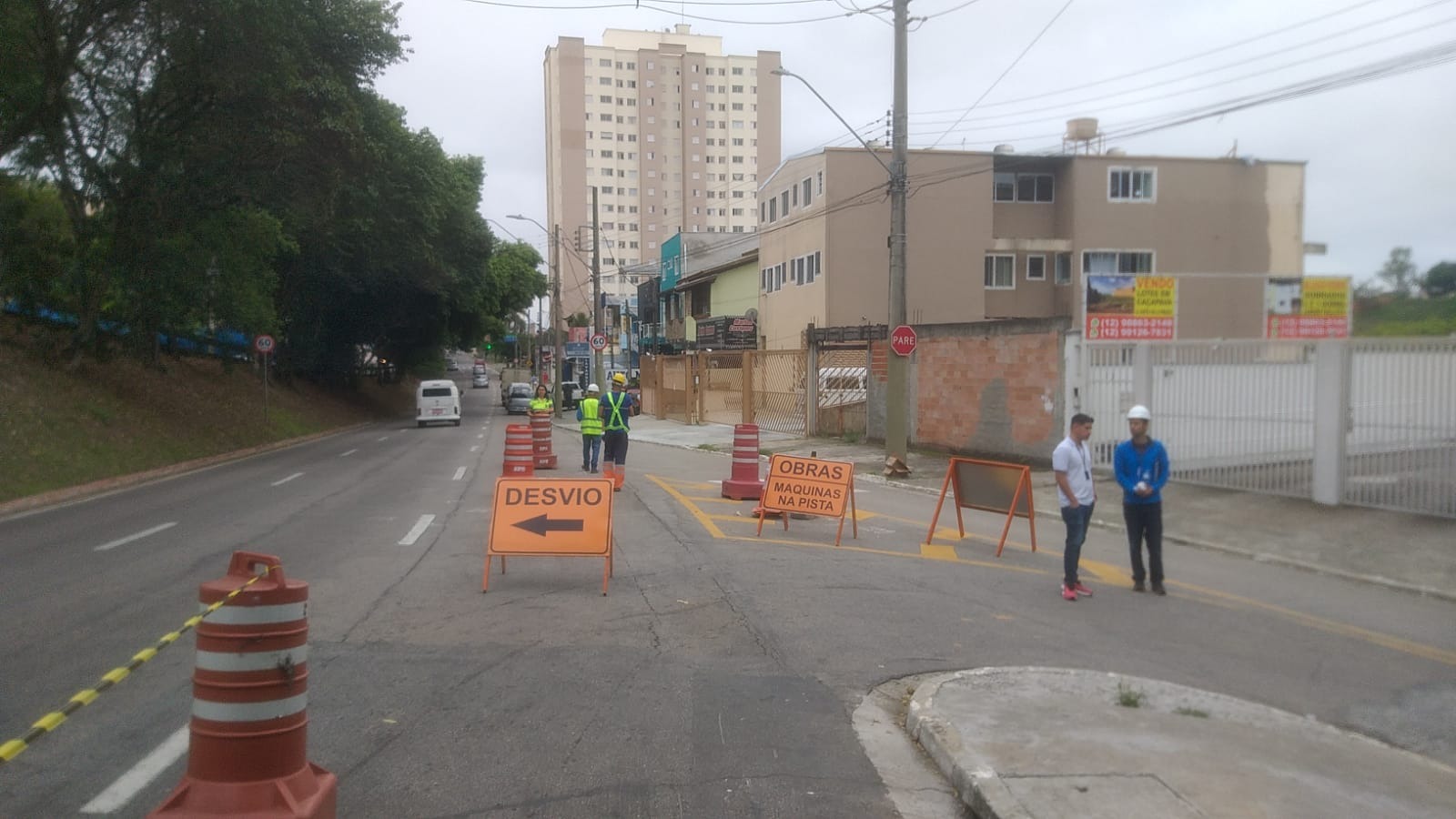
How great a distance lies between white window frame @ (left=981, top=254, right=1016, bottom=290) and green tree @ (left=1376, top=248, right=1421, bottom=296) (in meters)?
29.0

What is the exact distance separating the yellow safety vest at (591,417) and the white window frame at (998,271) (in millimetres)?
24046

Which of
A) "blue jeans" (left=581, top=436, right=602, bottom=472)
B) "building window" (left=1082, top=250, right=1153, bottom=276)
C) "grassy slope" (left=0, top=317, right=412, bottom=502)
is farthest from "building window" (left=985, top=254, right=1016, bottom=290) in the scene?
"grassy slope" (left=0, top=317, right=412, bottom=502)

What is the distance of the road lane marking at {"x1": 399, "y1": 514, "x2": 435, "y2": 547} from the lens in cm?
1196

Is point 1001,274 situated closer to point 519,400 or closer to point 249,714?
point 519,400

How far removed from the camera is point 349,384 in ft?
185

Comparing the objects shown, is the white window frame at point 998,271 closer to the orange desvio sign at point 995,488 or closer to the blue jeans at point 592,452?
the blue jeans at point 592,452

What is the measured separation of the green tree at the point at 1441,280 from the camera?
9.80 metres

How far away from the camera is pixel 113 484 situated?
20.6 m

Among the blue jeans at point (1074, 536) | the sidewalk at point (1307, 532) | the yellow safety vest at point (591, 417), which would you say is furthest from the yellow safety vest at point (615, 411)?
the blue jeans at point (1074, 536)

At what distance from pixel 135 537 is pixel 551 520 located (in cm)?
680

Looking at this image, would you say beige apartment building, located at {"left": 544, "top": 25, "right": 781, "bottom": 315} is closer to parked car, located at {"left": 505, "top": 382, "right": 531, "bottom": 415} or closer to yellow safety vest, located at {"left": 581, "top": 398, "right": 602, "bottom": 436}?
parked car, located at {"left": 505, "top": 382, "right": 531, "bottom": 415}

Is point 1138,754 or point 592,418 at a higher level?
point 592,418

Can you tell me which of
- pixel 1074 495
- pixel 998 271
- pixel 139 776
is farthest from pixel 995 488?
pixel 998 271

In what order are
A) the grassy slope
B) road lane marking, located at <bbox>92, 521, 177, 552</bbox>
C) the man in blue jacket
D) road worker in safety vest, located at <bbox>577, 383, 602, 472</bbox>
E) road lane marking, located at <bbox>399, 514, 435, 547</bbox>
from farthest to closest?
the grassy slope
road worker in safety vest, located at <bbox>577, 383, 602, 472</bbox>
road lane marking, located at <bbox>92, 521, 177, 552</bbox>
road lane marking, located at <bbox>399, 514, 435, 547</bbox>
the man in blue jacket
